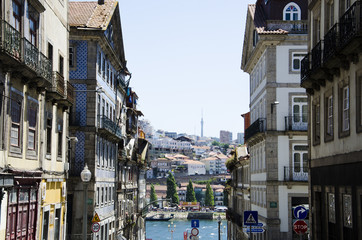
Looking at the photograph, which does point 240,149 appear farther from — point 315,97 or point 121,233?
point 315,97

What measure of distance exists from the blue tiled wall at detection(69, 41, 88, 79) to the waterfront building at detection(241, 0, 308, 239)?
37.5 feet

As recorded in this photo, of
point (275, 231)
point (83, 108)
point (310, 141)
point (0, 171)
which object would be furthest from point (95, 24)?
point (0, 171)

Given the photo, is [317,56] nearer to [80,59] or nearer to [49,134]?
[49,134]

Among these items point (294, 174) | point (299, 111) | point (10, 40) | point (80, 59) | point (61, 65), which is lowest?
point (294, 174)

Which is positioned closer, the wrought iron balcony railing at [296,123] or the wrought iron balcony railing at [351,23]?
the wrought iron balcony railing at [351,23]

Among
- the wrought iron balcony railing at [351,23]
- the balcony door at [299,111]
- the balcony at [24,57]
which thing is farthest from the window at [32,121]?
the balcony door at [299,111]

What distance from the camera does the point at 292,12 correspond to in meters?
44.4

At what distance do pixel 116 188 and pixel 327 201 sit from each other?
99.6ft

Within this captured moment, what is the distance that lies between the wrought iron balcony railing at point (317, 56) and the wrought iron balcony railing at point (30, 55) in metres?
10.0

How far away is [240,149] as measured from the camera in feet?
208

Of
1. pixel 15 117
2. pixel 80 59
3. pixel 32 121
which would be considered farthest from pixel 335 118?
pixel 80 59

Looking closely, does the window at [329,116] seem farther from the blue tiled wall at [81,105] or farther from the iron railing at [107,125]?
the iron railing at [107,125]

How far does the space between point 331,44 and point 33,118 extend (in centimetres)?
1134

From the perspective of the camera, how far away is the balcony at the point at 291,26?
43.0 metres
